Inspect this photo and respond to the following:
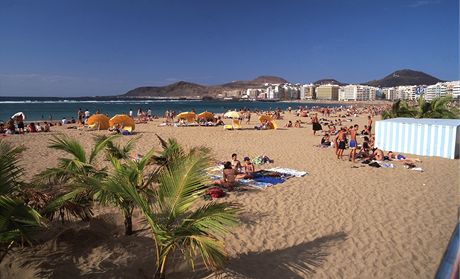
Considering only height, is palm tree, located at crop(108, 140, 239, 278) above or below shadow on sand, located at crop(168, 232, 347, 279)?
above

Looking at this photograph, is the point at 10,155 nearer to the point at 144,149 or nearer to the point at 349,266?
the point at 349,266

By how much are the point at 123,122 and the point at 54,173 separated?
14.0m

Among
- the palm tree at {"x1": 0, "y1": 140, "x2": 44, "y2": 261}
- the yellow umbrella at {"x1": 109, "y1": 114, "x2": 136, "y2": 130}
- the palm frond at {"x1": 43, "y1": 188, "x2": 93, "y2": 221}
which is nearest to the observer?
the palm tree at {"x1": 0, "y1": 140, "x2": 44, "y2": 261}

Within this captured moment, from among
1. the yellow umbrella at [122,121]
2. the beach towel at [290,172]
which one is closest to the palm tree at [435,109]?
the beach towel at [290,172]

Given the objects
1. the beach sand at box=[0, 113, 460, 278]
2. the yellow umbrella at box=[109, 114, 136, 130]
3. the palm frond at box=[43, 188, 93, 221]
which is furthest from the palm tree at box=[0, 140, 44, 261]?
the yellow umbrella at box=[109, 114, 136, 130]

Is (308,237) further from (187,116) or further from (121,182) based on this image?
(187,116)

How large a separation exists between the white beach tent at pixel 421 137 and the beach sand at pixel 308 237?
9.51ft

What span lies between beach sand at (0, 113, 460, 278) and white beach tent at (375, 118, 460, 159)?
290 centimetres

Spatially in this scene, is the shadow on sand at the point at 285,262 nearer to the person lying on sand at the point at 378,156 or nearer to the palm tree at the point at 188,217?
the palm tree at the point at 188,217

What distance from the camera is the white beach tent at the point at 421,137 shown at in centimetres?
1054

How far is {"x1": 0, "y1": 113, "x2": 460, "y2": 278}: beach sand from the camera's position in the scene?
12.5ft

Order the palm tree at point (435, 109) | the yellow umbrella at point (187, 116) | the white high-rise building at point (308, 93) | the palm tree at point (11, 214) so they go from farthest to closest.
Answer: the white high-rise building at point (308, 93)
the yellow umbrella at point (187, 116)
the palm tree at point (435, 109)
the palm tree at point (11, 214)

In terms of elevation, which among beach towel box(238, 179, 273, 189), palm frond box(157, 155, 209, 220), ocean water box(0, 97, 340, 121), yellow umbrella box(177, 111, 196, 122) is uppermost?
palm frond box(157, 155, 209, 220)

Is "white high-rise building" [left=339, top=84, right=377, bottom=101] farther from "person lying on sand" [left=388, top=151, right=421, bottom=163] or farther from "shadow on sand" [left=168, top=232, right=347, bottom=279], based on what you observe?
"shadow on sand" [left=168, top=232, right=347, bottom=279]
